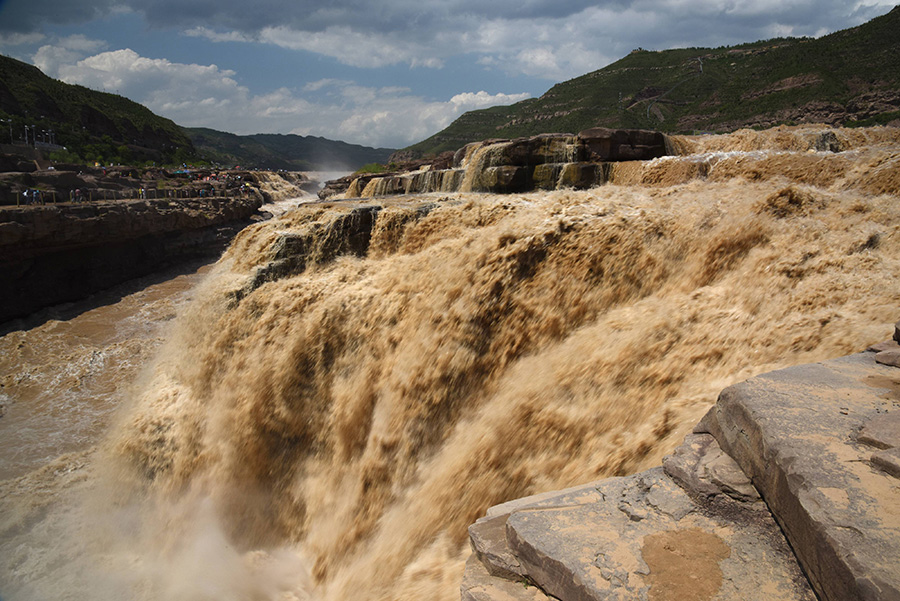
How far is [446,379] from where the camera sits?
5172 millimetres

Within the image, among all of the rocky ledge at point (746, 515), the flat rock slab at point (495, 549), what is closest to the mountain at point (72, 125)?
the flat rock slab at point (495, 549)

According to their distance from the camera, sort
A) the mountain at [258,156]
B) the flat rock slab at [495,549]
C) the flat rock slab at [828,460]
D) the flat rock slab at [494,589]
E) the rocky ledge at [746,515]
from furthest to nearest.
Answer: the mountain at [258,156] < the flat rock slab at [495,549] < the flat rock slab at [494,589] < the rocky ledge at [746,515] < the flat rock slab at [828,460]

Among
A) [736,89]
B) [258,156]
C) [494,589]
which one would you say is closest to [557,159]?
[494,589]

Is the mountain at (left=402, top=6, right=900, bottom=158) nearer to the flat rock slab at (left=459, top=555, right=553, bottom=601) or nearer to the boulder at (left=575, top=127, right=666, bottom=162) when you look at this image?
the boulder at (left=575, top=127, right=666, bottom=162)

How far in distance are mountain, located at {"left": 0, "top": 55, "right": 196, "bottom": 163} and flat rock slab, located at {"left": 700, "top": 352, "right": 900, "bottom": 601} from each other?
5002 cm

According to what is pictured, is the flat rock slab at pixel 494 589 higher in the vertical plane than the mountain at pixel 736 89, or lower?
lower

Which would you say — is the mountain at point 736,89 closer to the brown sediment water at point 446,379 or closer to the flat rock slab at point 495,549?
the brown sediment water at point 446,379

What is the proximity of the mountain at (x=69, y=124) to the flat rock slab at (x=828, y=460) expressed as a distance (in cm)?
5002

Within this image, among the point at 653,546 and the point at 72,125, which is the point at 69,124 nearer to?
the point at 72,125

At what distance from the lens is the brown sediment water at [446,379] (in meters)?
3.95

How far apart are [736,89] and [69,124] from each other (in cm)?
6607

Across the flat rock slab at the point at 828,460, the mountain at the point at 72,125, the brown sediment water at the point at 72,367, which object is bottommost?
the brown sediment water at the point at 72,367

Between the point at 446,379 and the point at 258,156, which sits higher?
the point at 258,156

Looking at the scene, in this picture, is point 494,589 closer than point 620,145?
Yes
